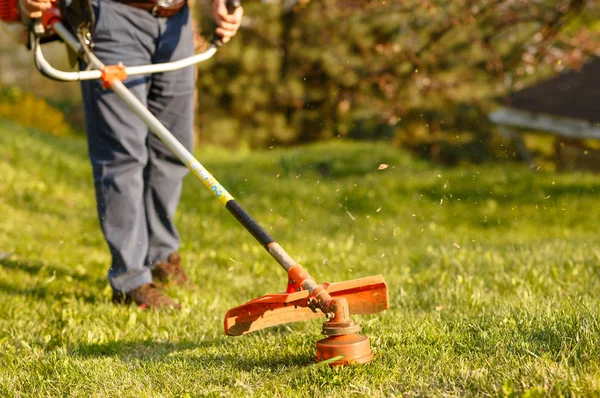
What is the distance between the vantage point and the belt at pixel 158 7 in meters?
3.42

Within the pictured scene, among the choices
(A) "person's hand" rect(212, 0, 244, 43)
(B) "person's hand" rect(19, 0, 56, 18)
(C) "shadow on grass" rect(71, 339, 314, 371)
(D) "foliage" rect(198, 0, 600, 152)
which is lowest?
(D) "foliage" rect(198, 0, 600, 152)

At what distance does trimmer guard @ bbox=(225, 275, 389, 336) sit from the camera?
239 centimetres

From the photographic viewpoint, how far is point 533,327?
2533 millimetres

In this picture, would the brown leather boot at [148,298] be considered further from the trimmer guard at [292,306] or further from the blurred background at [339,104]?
the blurred background at [339,104]

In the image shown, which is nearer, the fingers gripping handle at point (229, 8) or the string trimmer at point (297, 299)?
the string trimmer at point (297, 299)

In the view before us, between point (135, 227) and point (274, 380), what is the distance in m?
1.48

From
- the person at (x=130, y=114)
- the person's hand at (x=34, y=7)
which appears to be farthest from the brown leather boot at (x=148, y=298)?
the person's hand at (x=34, y=7)

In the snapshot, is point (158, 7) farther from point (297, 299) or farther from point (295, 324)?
point (297, 299)

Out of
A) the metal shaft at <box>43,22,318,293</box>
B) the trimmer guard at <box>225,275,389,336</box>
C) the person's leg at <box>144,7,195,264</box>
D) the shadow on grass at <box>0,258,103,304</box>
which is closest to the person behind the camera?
the trimmer guard at <box>225,275,389,336</box>

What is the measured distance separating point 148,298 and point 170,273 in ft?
1.43

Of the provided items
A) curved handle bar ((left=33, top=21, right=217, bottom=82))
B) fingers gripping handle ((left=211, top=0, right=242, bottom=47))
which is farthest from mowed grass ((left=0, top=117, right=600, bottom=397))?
fingers gripping handle ((left=211, top=0, right=242, bottom=47))

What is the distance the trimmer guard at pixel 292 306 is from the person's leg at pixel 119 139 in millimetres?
1180

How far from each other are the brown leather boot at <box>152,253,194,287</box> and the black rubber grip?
50.6 inches

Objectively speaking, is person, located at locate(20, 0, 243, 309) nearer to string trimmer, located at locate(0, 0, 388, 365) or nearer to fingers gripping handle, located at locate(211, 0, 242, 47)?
fingers gripping handle, located at locate(211, 0, 242, 47)
